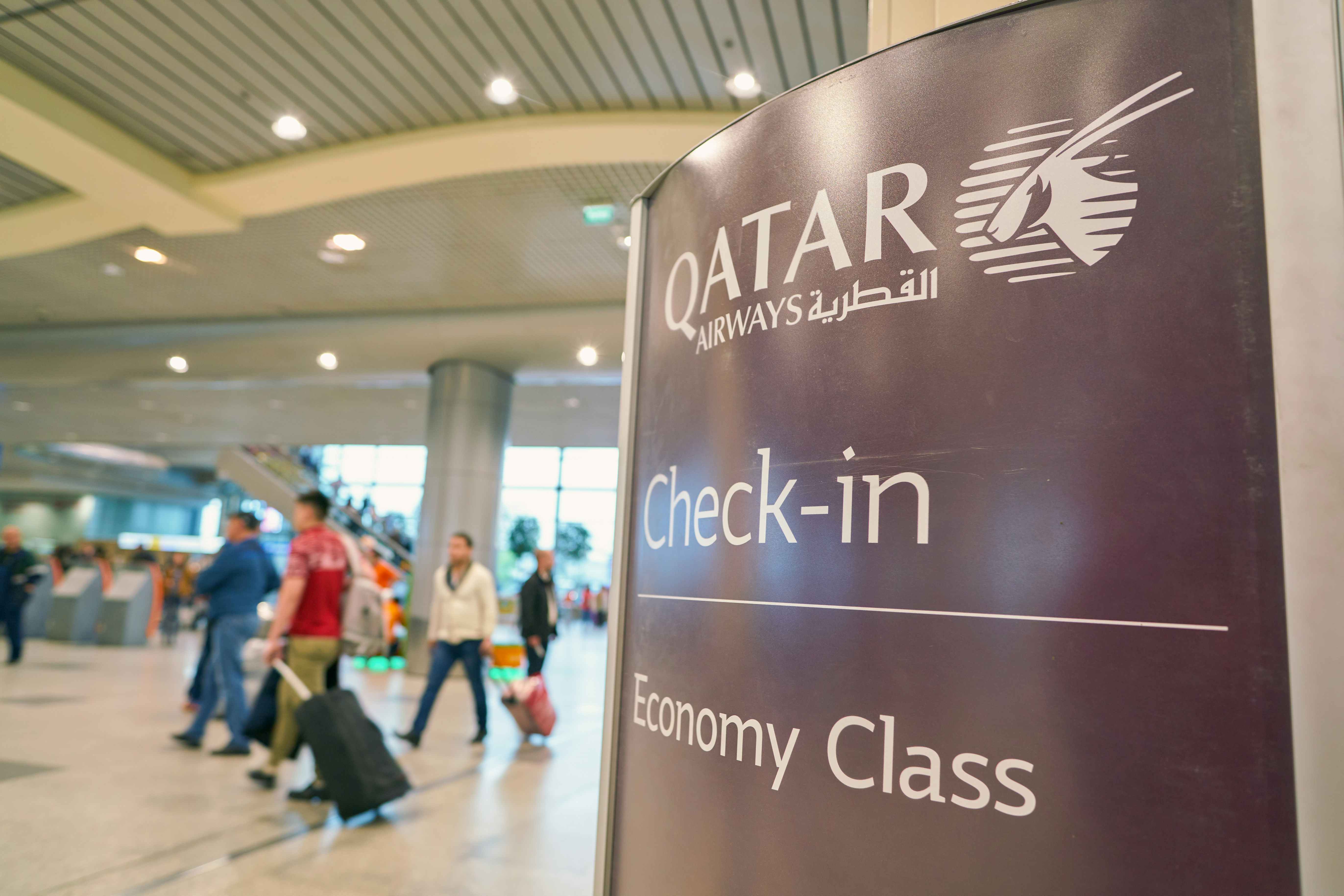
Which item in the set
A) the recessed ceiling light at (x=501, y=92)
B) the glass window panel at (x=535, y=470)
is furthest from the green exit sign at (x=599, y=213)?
the glass window panel at (x=535, y=470)

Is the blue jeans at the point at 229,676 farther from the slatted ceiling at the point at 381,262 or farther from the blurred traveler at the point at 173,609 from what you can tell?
the blurred traveler at the point at 173,609

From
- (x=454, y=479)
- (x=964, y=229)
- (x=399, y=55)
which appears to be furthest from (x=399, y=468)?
(x=964, y=229)

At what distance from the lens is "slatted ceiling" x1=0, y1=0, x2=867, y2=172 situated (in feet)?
17.8

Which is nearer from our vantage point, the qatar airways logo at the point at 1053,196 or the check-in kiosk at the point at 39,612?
the qatar airways logo at the point at 1053,196

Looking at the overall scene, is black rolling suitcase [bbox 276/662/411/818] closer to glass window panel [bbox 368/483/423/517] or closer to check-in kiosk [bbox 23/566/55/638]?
check-in kiosk [bbox 23/566/55/638]

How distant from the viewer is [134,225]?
8.12 meters

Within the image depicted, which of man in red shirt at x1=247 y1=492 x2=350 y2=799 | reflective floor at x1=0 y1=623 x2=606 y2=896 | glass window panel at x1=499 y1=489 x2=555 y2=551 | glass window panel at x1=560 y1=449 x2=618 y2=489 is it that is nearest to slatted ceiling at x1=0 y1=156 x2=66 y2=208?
reflective floor at x1=0 y1=623 x2=606 y2=896

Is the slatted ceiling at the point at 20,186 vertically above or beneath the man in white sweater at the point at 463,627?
above

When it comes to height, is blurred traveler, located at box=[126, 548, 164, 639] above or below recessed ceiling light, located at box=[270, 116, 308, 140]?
below

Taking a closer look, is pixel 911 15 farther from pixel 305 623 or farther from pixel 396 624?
pixel 396 624

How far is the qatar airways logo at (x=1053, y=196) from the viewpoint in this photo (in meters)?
1.19

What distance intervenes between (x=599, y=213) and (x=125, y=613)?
11007 mm

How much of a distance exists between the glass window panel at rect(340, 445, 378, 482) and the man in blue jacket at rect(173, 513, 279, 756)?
27262 mm

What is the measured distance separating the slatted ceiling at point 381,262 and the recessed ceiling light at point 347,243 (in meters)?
0.10
